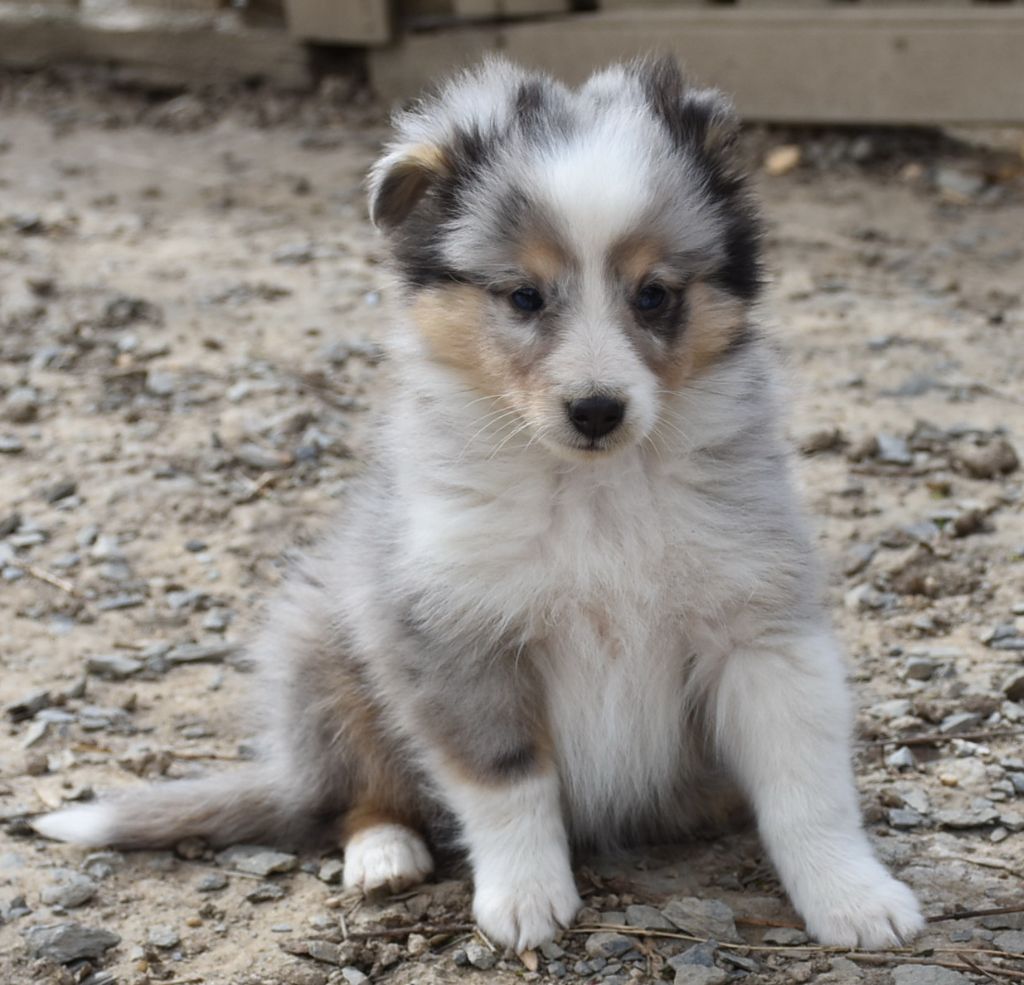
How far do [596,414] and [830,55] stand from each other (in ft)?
17.4

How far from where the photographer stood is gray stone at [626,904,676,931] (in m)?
3.25

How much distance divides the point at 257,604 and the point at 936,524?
6.61 ft

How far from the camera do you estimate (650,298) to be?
3168mm

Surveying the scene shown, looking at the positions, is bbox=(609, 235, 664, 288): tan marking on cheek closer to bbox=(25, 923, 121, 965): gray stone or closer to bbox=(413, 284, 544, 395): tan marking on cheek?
bbox=(413, 284, 544, 395): tan marking on cheek

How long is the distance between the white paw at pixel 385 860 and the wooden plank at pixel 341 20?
20.6 feet

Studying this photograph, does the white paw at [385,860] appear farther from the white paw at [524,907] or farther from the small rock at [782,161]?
the small rock at [782,161]

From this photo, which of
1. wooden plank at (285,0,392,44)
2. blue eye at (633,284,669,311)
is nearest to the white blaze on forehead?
blue eye at (633,284,669,311)

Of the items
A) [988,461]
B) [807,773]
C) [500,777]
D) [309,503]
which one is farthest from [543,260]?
[988,461]

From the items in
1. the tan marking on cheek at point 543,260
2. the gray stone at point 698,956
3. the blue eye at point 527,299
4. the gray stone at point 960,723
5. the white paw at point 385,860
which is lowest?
the white paw at point 385,860

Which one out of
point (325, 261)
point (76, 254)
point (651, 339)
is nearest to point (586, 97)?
point (651, 339)

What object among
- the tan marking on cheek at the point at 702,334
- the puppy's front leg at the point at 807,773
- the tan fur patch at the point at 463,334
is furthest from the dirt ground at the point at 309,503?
the tan marking on cheek at the point at 702,334

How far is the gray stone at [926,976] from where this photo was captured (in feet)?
9.79

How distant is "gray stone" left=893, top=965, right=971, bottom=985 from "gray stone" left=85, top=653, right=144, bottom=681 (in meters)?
2.29

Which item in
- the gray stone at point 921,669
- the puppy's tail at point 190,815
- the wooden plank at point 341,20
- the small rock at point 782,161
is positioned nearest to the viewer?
the puppy's tail at point 190,815
